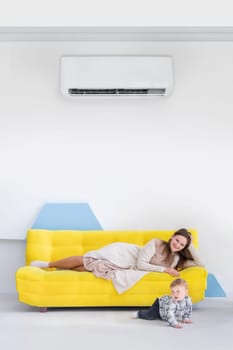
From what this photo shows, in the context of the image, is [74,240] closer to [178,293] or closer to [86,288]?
[86,288]

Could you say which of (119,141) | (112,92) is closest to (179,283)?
(119,141)

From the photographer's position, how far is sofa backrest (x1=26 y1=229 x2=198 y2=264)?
5.95 meters

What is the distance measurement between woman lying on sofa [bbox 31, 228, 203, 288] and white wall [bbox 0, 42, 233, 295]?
0.52m

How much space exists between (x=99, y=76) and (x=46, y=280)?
197 centimetres

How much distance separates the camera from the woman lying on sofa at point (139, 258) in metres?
5.55

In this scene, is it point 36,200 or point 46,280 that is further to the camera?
point 36,200

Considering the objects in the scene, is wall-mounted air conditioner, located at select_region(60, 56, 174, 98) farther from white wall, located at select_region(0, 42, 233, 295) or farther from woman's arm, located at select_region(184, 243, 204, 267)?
woman's arm, located at select_region(184, 243, 204, 267)

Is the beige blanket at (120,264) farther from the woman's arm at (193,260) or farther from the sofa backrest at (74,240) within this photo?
the woman's arm at (193,260)

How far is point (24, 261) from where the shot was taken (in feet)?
20.4

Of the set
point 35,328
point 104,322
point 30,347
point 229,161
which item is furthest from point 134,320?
point 229,161

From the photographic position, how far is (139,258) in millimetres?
5609

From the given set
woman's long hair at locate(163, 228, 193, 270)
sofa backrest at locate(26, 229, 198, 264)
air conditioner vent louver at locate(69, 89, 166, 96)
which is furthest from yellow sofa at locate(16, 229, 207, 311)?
air conditioner vent louver at locate(69, 89, 166, 96)

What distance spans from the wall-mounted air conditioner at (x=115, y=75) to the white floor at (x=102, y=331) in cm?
203

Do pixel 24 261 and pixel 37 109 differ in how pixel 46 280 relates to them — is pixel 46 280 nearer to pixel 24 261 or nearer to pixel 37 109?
pixel 24 261
